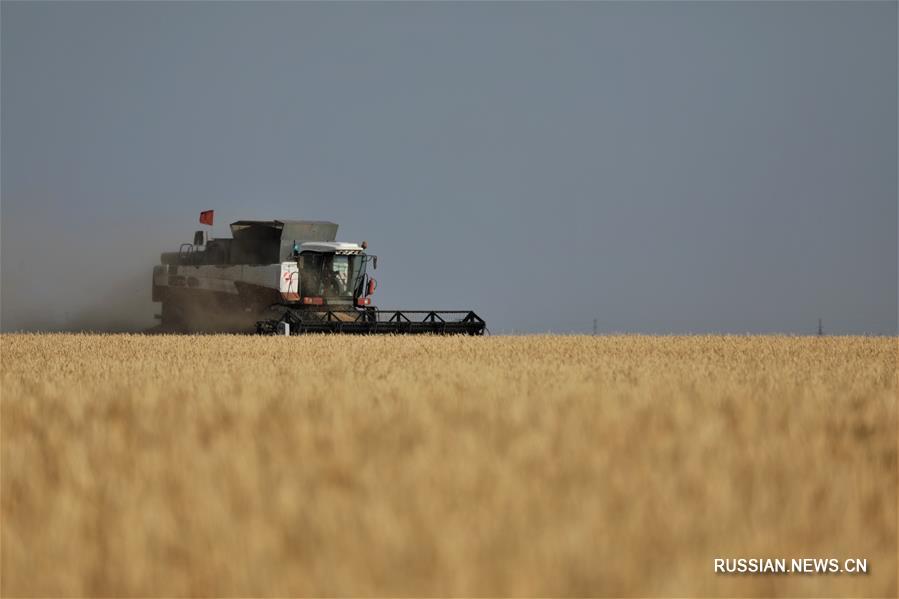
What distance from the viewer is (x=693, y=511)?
3947mm

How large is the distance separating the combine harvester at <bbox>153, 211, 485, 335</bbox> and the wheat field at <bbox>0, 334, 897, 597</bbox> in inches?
746

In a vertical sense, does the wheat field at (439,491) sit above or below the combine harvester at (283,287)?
below

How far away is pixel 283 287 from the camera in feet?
87.2

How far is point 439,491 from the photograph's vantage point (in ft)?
13.4

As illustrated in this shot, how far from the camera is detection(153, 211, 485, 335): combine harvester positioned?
26.5 metres

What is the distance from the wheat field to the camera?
3.35 meters

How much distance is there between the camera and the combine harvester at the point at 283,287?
26.5m

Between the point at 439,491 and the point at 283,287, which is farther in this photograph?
the point at 283,287

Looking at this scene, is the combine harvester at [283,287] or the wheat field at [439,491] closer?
the wheat field at [439,491]

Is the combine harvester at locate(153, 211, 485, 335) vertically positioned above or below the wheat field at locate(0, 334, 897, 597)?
above

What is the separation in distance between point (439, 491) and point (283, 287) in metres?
22.9

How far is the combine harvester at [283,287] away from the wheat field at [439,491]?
19.0 m

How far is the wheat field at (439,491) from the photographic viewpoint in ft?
11.0

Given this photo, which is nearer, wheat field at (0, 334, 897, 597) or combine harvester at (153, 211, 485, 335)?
wheat field at (0, 334, 897, 597)
